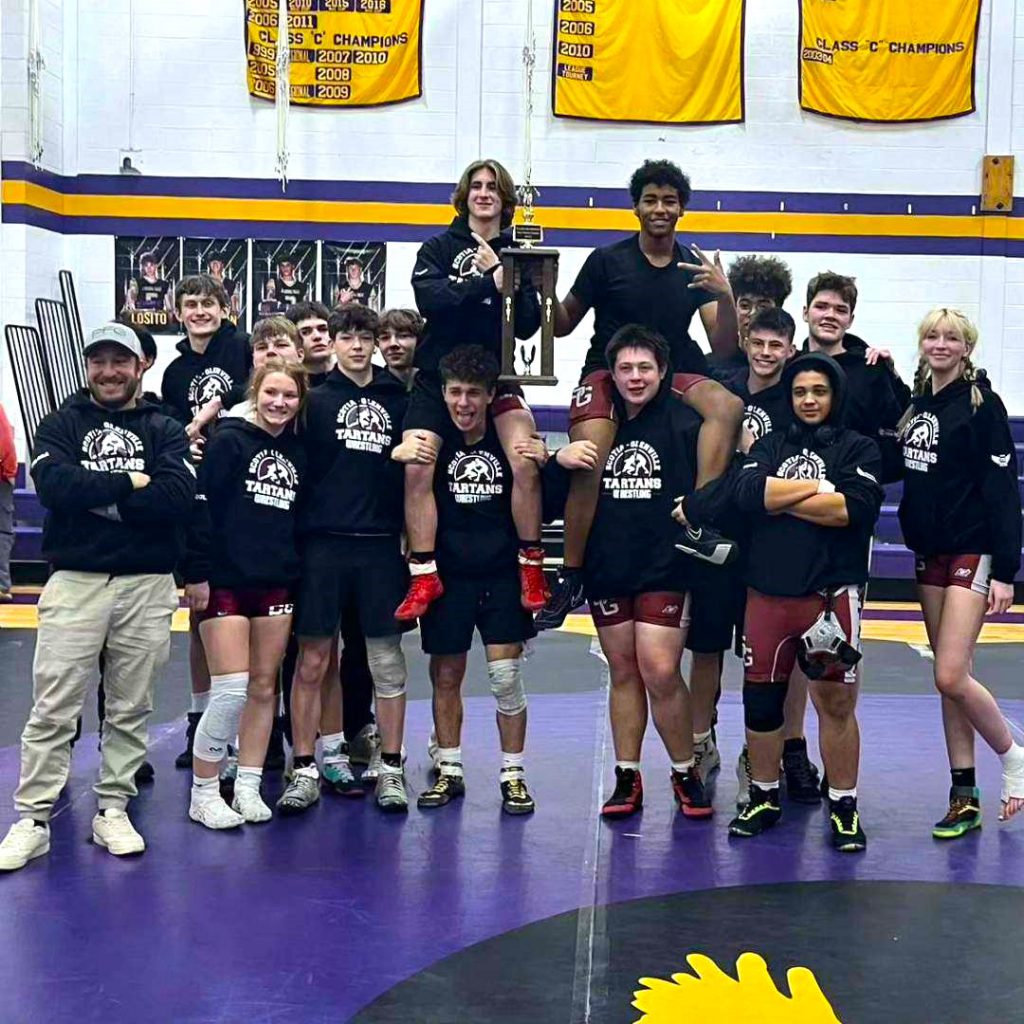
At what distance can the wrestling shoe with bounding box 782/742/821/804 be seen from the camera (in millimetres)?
5754

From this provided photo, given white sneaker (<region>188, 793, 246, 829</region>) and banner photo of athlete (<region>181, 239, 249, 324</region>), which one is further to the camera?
banner photo of athlete (<region>181, 239, 249, 324</region>)

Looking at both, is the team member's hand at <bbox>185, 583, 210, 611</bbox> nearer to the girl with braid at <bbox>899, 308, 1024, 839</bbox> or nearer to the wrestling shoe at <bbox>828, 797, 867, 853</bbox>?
the wrestling shoe at <bbox>828, 797, 867, 853</bbox>

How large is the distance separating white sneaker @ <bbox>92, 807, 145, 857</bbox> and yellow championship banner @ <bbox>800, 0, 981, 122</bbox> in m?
10.9

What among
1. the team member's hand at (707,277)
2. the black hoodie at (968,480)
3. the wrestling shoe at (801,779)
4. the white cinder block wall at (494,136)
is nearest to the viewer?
the black hoodie at (968,480)

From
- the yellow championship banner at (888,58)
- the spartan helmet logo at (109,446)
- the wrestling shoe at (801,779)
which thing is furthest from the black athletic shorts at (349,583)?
the yellow championship banner at (888,58)

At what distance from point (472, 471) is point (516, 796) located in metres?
1.21

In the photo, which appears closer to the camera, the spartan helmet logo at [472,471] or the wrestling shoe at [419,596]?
the wrestling shoe at [419,596]

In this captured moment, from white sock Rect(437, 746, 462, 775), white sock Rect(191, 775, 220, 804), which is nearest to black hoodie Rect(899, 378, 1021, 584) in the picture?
white sock Rect(437, 746, 462, 775)

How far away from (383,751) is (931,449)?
2.28m

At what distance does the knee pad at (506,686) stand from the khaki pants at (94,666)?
3.94ft

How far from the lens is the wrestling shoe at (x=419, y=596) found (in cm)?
543

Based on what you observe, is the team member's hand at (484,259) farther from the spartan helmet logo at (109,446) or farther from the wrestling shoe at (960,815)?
the wrestling shoe at (960,815)

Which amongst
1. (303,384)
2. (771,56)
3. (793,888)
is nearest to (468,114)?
(771,56)

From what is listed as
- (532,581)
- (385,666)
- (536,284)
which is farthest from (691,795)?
(536,284)
